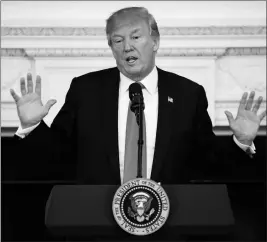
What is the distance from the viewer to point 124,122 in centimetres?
Answer: 203

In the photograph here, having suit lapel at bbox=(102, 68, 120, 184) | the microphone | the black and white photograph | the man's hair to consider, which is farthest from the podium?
A: the man's hair

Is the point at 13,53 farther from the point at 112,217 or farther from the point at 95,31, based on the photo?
the point at 112,217

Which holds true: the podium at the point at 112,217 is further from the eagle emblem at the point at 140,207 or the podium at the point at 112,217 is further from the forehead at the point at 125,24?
the forehead at the point at 125,24

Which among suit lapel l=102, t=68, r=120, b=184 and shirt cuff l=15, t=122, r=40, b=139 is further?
suit lapel l=102, t=68, r=120, b=184

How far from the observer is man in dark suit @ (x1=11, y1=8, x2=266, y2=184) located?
194cm

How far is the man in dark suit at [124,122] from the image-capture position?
194cm

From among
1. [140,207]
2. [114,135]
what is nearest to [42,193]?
[114,135]


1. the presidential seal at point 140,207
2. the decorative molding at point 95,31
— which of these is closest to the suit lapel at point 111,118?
the presidential seal at point 140,207

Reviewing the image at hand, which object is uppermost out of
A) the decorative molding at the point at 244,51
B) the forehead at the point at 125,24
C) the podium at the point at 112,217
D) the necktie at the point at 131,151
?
the decorative molding at the point at 244,51

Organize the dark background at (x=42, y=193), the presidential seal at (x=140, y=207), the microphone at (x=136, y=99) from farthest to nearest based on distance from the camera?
the dark background at (x=42, y=193) < the microphone at (x=136, y=99) < the presidential seal at (x=140, y=207)

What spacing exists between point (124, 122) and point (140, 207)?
0.52 m

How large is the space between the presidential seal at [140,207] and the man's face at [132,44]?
59 centimetres

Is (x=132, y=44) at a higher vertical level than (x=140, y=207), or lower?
higher

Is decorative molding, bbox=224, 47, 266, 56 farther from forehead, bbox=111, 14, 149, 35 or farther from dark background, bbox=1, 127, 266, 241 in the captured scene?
forehead, bbox=111, 14, 149, 35
